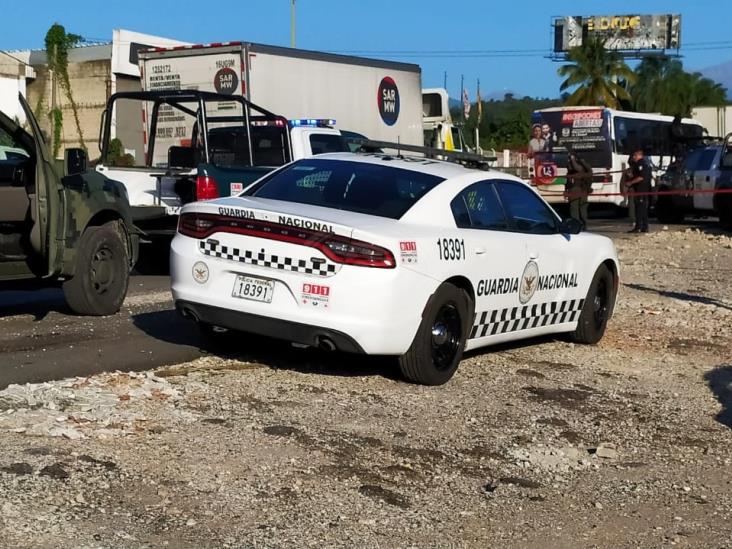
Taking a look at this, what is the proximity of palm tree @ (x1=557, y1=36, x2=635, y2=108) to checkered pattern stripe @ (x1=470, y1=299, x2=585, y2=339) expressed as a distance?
5839 centimetres

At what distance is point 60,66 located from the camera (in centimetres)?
4875

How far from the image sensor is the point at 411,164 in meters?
8.53

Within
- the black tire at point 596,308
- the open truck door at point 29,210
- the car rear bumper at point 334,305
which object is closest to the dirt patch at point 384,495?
the car rear bumper at point 334,305

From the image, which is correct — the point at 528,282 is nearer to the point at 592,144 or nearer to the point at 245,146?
the point at 245,146

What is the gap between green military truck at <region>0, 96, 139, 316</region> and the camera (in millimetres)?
9391

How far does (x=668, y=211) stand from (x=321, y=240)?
Result: 23263 millimetres

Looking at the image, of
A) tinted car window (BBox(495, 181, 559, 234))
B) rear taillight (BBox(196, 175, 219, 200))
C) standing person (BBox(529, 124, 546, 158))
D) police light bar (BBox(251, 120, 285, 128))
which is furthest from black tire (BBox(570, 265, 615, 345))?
standing person (BBox(529, 124, 546, 158))

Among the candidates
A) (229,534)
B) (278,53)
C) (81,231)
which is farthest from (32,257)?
(278,53)

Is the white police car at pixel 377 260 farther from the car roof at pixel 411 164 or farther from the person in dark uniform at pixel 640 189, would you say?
the person in dark uniform at pixel 640 189

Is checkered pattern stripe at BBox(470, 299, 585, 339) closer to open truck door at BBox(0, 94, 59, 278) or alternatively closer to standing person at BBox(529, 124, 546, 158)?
open truck door at BBox(0, 94, 59, 278)

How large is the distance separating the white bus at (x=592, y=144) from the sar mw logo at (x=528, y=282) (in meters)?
23.3

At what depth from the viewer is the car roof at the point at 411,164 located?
8.39 m

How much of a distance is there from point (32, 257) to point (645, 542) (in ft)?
19.9

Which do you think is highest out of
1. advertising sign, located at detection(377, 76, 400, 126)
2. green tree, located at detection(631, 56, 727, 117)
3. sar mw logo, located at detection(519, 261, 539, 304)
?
green tree, located at detection(631, 56, 727, 117)
